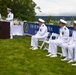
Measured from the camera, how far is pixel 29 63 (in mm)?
10539

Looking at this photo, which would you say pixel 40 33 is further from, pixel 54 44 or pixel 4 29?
pixel 4 29

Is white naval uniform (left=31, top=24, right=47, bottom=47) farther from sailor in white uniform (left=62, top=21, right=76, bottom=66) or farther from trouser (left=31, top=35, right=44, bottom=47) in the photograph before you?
sailor in white uniform (left=62, top=21, right=76, bottom=66)

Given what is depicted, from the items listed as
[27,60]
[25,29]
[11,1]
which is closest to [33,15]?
[11,1]

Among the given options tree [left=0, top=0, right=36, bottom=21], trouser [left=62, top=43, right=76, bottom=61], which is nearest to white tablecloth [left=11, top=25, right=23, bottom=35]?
trouser [left=62, top=43, right=76, bottom=61]

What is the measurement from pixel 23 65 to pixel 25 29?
8808mm

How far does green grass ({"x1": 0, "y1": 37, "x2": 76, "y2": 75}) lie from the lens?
30.5 ft

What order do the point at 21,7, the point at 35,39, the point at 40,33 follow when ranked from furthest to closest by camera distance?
the point at 21,7 < the point at 35,39 < the point at 40,33

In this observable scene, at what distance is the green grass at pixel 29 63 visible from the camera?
30.5 feet

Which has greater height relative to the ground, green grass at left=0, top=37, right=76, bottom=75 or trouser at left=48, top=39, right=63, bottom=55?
trouser at left=48, top=39, right=63, bottom=55

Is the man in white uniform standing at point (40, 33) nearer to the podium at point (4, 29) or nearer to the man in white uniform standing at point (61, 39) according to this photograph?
the man in white uniform standing at point (61, 39)

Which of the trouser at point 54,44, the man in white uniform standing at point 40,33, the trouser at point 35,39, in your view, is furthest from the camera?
the trouser at point 35,39

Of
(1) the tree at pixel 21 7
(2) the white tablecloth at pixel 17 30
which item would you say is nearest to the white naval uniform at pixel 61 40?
(2) the white tablecloth at pixel 17 30

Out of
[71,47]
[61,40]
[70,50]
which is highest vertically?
[61,40]

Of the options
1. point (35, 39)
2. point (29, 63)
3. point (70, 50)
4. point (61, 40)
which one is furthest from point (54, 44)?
point (35, 39)
